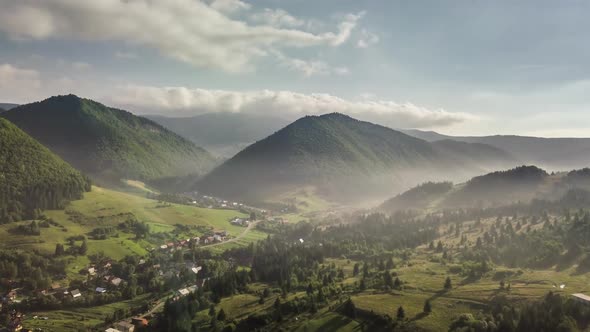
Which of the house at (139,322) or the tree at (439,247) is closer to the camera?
the house at (139,322)

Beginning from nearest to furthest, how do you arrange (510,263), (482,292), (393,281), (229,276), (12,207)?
1. (482,292)
2. (393,281)
3. (229,276)
4. (510,263)
5. (12,207)

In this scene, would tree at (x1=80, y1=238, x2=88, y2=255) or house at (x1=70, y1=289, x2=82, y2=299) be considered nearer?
house at (x1=70, y1=289, x2=82, y2=299)

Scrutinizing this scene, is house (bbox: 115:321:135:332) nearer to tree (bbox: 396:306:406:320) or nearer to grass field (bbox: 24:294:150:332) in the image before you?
grass field (bbox: 24:294:150:332)

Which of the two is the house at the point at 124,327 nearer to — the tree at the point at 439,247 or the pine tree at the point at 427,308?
the pine tree at the point at 427,308

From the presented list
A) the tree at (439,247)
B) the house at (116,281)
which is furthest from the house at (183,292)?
the tree at (439,247)

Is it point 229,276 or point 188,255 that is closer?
point 229,276

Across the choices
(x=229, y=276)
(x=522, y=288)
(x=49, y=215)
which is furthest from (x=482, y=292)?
(x=49, y=215)

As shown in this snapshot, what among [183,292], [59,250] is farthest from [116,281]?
[59,250]

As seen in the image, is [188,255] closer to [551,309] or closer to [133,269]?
[133,269]

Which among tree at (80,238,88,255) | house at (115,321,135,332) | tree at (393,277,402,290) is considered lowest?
house at (115,321,135,332)

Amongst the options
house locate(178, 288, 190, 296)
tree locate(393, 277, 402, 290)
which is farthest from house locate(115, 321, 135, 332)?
tree locate(393, 277, 402, 290)

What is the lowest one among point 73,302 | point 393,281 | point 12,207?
point 73,302
